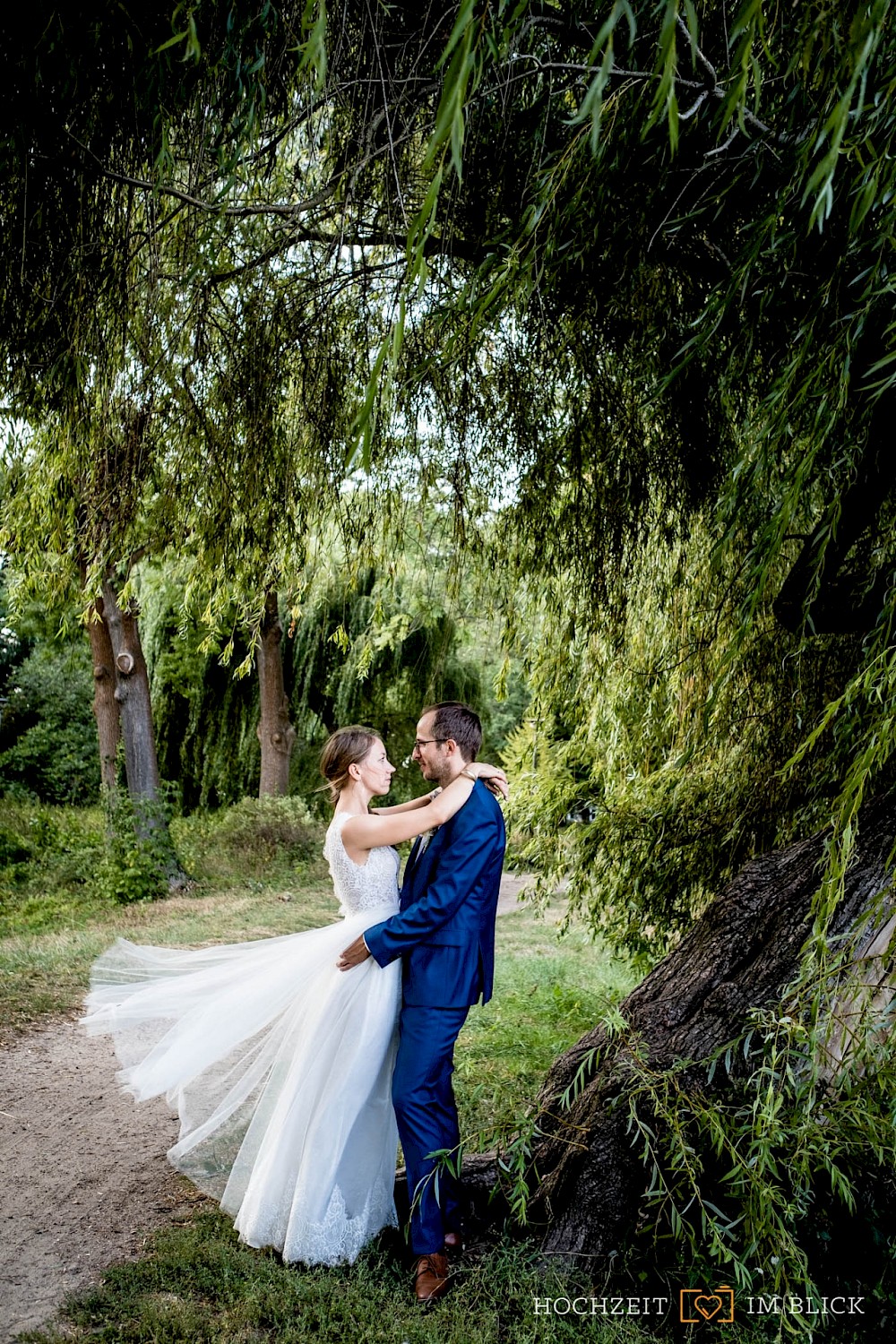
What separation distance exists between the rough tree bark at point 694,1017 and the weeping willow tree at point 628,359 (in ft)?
0.04

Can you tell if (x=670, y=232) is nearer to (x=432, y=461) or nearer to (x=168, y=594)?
(x=432, y=461)

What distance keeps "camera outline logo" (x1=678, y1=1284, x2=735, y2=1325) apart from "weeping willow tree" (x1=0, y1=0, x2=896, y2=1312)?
0.19 m

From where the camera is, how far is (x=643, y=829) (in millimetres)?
4598

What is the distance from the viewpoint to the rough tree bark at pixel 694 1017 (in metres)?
2.98

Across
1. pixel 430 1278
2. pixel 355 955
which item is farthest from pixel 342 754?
pixel 430 1278

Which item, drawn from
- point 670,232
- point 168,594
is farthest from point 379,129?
point 168,594

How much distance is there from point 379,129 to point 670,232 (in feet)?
3.52

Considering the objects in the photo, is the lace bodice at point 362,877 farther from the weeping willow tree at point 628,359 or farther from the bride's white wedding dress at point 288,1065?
the weeping willow tree at point 628,359

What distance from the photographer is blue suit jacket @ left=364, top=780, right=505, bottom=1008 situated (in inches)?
126

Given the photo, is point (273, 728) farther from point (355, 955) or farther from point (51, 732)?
point (355, 955)

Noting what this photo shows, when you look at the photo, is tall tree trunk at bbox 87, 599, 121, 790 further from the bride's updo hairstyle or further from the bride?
the bride's updo hairstyle

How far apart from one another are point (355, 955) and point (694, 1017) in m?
1.17

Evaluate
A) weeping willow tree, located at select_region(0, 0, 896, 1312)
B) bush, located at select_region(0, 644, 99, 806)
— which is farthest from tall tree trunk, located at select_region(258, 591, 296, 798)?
weeping willow tree, located at select_region(0, 0, 896, 1312)

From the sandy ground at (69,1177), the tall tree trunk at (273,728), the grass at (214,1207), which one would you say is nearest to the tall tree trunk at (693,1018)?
the grass at (214,1207)
